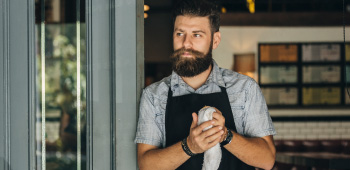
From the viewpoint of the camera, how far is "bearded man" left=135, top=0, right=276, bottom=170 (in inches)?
62.7

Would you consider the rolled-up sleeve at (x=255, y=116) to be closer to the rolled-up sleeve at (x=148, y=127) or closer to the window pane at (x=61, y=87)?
the rolled-up sleeve at (x=148, y=127)

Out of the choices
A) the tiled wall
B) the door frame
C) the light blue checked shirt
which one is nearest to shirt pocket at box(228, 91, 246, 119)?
the light blue checked shirt

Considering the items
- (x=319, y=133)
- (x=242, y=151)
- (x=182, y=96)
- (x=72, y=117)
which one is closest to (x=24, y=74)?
(x=72, y=117)

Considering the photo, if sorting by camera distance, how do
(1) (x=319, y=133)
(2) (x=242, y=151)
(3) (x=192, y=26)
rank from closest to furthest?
1. (2) (x=242, y=151)
2. (3) (x=192, y=26)
3. (1) (x=319, y=133)

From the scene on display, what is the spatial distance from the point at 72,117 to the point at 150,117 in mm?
427

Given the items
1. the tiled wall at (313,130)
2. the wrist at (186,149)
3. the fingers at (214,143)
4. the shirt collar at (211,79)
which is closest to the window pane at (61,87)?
the shirt collar at (211,79)

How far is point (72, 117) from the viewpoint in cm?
181

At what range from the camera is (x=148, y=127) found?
64.0 inches

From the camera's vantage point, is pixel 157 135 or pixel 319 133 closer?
pixel 157 135

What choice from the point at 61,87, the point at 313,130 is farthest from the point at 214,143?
the point at 313,130

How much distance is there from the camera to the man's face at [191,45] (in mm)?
1603

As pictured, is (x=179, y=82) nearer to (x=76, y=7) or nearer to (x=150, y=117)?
(x=150, y=117)

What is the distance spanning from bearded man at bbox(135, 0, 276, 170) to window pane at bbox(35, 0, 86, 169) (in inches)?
13.8

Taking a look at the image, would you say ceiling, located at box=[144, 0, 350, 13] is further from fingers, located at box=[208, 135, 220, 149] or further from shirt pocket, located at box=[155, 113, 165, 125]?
fingers, located at box=[208, 135, 220, 149]
